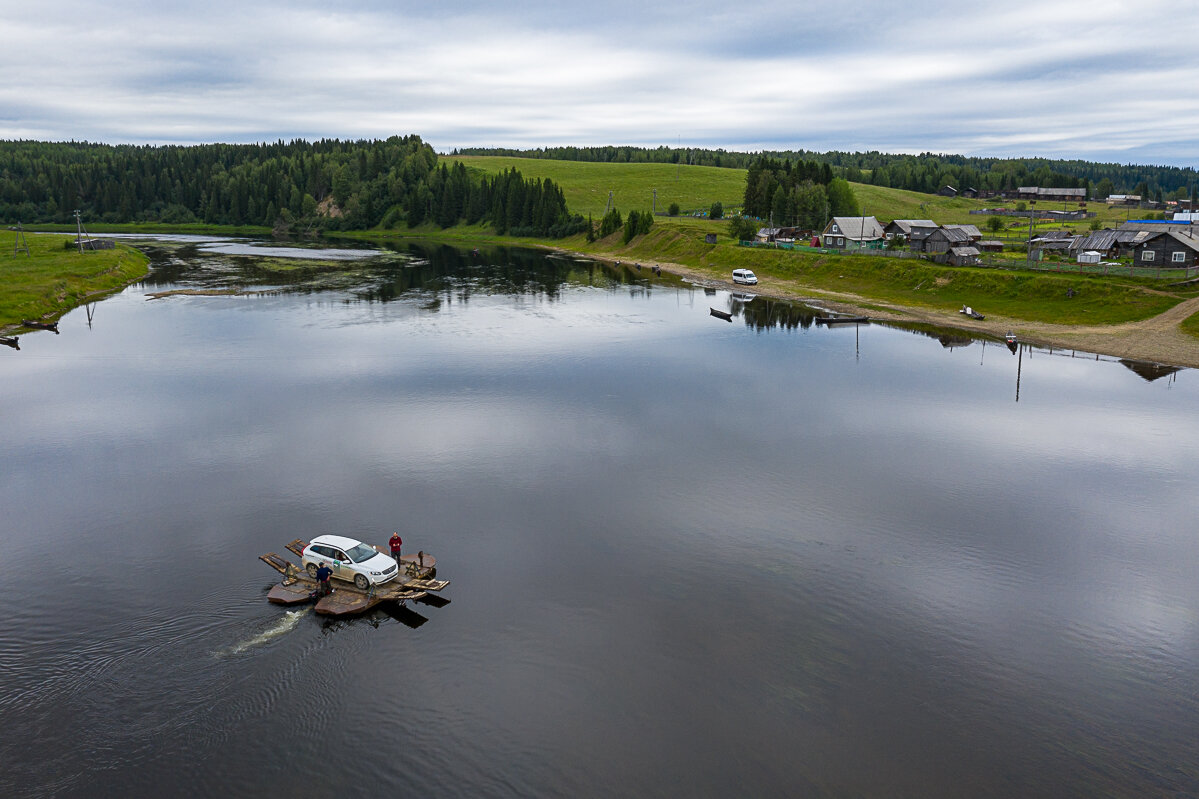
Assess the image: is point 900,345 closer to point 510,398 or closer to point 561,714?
point 510,398

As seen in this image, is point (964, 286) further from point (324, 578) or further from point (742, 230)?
point (324, 578)

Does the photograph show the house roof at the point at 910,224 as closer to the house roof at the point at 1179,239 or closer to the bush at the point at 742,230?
the bush at the point at 742,230

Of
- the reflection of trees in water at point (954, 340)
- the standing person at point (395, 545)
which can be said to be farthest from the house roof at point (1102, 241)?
the standing person at point (395, 545)

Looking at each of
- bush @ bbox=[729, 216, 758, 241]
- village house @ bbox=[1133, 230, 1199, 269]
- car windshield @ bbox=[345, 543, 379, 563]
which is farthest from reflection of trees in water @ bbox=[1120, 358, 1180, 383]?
bush @ bbox=[729, 216, 758, 241]

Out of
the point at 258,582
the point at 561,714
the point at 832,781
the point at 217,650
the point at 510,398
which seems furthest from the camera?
the point at 510,398

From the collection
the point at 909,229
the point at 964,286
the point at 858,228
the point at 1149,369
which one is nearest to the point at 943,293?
the point at 964,286

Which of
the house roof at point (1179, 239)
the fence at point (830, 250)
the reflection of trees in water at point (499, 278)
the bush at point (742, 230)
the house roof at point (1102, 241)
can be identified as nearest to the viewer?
the house roof at point (1179, 239)

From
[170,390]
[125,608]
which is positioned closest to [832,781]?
[125,608]
